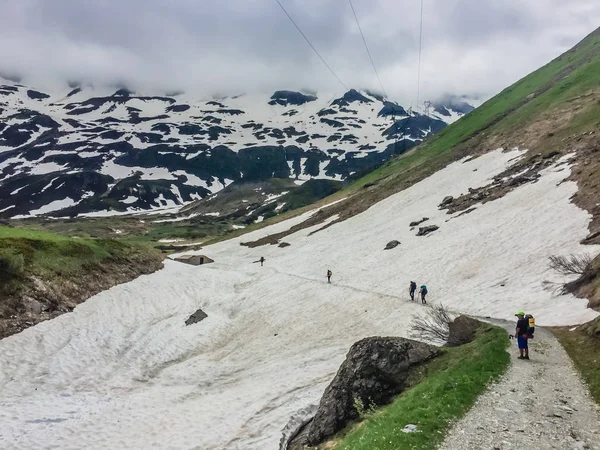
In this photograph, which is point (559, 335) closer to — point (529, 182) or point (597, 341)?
point (597, 341)

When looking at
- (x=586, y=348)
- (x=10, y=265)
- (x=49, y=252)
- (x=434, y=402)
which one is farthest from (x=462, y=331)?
(x=49, y=252)

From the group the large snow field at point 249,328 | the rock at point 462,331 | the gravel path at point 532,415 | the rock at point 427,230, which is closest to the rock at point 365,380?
the large snow field at point 249,328

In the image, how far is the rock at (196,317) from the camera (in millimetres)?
38316

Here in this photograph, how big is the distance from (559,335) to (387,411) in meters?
13.5

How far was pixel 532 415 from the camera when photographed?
1188cm

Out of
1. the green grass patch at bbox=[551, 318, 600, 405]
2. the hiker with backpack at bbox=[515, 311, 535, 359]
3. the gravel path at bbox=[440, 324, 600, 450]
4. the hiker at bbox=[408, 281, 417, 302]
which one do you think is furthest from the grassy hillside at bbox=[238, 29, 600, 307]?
the hiker at bbox=[408, 281, 417, 302]

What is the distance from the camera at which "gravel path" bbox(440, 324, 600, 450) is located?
10328 mm

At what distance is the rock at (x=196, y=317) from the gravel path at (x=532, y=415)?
29.1 metres

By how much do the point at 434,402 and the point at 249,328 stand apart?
27.3 m

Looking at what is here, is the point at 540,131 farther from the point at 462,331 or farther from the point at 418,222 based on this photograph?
the point at 462,331

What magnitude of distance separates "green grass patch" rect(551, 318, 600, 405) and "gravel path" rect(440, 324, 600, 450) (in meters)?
0.34

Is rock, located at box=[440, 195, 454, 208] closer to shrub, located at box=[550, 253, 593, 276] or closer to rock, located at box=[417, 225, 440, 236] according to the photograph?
rock, located at box=[417, 225, 440, 236]

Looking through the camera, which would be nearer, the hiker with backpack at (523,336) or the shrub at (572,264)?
the hiker with backpack at (523,336)

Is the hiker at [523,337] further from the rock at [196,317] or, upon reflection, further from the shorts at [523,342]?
the rock at [196,317]
